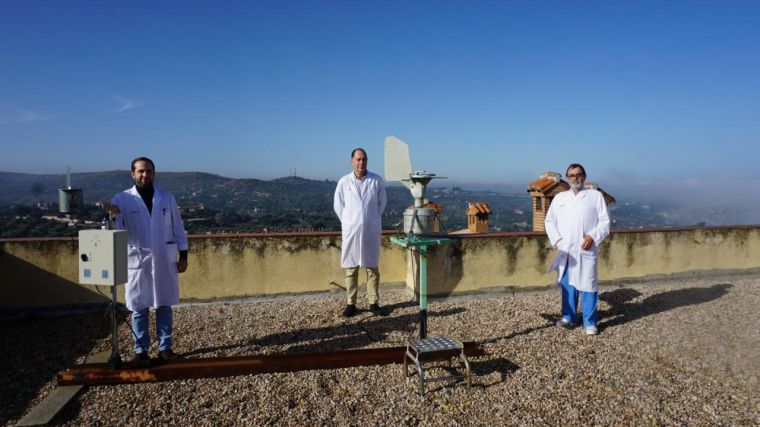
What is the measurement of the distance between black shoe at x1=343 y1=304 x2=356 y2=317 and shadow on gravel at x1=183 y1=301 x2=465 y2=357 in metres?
0.07

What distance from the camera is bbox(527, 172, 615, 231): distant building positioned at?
10.6m

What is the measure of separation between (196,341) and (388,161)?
2.94 meters

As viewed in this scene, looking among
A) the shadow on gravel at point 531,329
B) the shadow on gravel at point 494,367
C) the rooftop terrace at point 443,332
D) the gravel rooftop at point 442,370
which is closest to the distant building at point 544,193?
the rooftop terrace at point 443,332

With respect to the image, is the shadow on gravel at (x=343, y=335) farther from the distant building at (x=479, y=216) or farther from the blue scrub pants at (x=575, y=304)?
the distant building at (x=479, y=216)

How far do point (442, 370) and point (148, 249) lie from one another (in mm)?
2952

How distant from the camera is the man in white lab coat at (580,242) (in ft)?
18.7

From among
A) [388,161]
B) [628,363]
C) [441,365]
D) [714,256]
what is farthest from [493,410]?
[714,256]

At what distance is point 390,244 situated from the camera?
7.33 metres

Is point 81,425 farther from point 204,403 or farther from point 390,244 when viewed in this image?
point 390,244

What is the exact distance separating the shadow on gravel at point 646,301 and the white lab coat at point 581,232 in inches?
29.3

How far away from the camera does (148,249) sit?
14.6 ft

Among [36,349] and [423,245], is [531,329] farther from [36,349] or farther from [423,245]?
[36,349]

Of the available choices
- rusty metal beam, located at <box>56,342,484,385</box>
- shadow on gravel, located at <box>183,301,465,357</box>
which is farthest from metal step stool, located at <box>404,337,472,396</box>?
shadow on gravel, located at <box>183,301,465,357</box>

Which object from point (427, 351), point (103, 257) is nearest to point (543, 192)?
point (427, 351)
